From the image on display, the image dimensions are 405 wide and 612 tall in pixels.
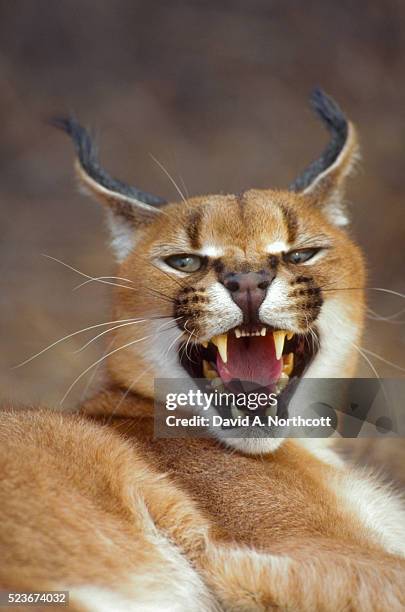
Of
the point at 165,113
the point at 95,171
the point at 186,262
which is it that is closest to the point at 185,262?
the point at 186,262

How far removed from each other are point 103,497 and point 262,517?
0.44 metres

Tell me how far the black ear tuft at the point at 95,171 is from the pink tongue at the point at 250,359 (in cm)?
74

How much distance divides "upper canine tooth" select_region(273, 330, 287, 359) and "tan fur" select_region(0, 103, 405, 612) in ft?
0.20

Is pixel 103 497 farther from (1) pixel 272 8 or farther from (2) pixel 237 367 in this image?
(1) pixel 272 8

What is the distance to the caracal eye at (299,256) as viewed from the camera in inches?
108

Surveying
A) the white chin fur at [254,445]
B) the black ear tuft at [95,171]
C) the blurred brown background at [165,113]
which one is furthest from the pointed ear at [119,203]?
the blurred brown background at [165,113]

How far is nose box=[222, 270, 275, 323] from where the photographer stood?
249 cm

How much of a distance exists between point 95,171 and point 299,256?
811 millimetres

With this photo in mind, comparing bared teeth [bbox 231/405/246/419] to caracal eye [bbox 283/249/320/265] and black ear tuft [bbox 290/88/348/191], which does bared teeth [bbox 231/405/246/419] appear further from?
black ear tuft [bbox 290/88/348/191]

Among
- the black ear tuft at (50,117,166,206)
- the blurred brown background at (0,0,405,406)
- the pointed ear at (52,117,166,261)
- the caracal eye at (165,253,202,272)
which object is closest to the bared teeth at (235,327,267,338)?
the caracal eye at (165,253,202,272)

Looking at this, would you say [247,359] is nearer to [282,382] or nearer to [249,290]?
[282,382]

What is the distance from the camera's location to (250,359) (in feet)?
8.66

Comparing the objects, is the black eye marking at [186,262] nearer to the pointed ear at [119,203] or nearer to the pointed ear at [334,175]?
the pointed ear at [119,203]

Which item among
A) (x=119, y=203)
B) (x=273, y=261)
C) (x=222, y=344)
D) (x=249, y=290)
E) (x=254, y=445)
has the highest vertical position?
(x=119, y=203)
